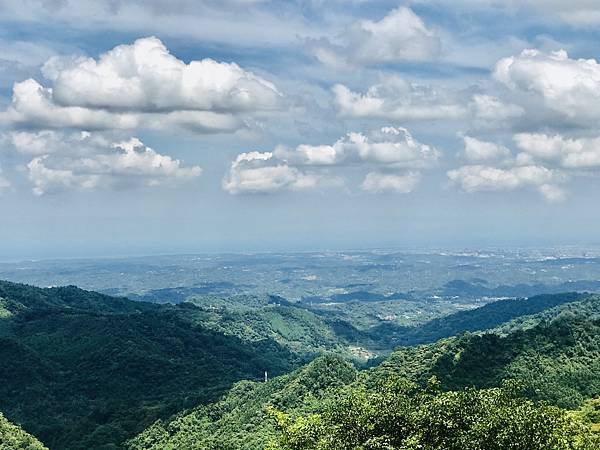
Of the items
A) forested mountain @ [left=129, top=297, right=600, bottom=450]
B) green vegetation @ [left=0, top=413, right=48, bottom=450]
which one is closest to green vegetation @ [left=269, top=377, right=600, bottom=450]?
forested mountain @ [left=129, top=297, right=600, bottom=450]

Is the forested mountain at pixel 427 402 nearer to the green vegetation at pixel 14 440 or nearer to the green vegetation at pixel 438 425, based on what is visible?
the green vegetation at pixel 438 425

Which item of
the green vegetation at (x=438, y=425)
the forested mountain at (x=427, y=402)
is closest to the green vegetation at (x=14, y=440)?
the forested mountain at (x=427, y=402)

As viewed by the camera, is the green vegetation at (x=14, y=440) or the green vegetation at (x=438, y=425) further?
the green vegetation at (x=14, y=440)

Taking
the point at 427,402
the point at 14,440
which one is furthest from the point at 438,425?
the point at 14,440

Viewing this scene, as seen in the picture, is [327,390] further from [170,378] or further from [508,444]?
[508,444]

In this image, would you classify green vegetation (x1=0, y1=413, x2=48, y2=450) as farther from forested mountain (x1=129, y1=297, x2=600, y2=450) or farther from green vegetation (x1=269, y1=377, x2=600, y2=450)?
green vegetation (x1=269, y1=377, x2=600, y2=450)

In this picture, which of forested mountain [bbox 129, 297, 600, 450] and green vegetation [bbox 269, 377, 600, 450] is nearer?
green vegetation [bbox 269, 377, 600, 450]
